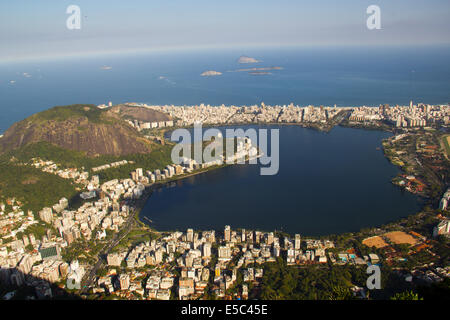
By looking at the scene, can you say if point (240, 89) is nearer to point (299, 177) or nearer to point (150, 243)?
point (299, 177)

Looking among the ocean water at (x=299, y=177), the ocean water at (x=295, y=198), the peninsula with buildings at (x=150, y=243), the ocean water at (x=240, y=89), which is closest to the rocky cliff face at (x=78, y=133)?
the peninsula with buildings at (x=150, y=243)

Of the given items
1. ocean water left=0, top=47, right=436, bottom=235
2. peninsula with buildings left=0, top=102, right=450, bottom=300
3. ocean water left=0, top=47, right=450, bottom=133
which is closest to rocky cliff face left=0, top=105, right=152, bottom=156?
peninsula with buildings left=0, top=102, right=450, bottom=300

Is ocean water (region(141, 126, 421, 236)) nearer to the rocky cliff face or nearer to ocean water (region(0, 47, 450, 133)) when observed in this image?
the rocky cliff face

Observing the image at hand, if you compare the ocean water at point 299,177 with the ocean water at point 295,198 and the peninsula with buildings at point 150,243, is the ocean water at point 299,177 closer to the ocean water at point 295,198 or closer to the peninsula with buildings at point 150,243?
the ocean water at point 295,198

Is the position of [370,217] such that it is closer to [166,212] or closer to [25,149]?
[166,212]

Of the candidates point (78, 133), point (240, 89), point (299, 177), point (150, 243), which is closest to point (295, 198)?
point (299, 177)
